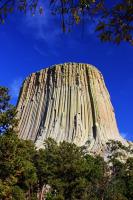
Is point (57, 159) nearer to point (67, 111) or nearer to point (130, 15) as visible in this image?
point (67, 111)

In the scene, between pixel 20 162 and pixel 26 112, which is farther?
pixel 26 112

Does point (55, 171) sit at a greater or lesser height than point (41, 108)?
lesser

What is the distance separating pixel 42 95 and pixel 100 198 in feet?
230

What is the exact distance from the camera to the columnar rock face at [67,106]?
131 metres

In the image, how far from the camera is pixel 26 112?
144 m

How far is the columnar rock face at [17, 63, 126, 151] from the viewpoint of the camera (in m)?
131

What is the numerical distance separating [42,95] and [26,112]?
7106mm

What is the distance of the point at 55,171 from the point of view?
75000 millimetres

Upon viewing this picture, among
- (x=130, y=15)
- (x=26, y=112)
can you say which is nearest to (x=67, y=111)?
(x=26, y=112)

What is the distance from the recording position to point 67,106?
140m

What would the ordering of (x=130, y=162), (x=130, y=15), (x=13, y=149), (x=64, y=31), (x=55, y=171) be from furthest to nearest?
(x=130, y=162) → (x=55, y=171) → (x=13, y=149) → (x=130, y=15) → (x=64, y=31)

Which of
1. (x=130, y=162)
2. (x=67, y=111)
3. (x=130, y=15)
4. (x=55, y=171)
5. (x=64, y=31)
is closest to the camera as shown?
(x=64, y=31)

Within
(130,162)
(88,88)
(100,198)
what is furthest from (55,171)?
(88,88)

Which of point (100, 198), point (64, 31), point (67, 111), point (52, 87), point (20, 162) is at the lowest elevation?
point (64, 31)
